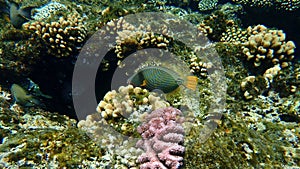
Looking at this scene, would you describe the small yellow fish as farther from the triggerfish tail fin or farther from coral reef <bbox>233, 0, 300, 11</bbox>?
coral reef <bbox>233, 0, 300, 11</bbox>

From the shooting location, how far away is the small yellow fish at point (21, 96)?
151 inches

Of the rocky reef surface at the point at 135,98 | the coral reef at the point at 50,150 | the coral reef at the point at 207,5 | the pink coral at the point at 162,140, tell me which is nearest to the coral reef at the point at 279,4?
the rocky reef surface at the point at 135,98

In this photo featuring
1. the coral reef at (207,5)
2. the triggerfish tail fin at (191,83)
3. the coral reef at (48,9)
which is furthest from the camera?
the coral reef at (207,5)

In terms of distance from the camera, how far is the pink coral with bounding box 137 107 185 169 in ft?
7.52

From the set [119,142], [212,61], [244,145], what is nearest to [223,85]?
[212,61]

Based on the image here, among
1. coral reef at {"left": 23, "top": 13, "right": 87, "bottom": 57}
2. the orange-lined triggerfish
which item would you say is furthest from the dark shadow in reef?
the orange-lined triggerfish

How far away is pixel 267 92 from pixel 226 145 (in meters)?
1.82

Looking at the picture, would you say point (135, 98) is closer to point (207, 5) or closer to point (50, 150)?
point (50, 150)

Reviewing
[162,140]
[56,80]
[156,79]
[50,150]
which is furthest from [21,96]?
[162,140]

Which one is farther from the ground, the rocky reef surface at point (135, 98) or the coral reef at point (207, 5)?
the coral reef at point (207, 5)

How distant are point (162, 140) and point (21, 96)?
2742 mm

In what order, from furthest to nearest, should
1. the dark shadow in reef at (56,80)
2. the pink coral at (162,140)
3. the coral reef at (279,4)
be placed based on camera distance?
the coral reef at (279,4) < the dark shadow in reef at (56,80) < the pink coral at (162,140)

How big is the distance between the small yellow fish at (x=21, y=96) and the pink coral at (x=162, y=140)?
2.33 m

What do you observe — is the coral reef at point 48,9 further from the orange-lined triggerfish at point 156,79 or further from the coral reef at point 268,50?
the coral reef at point 268,50
